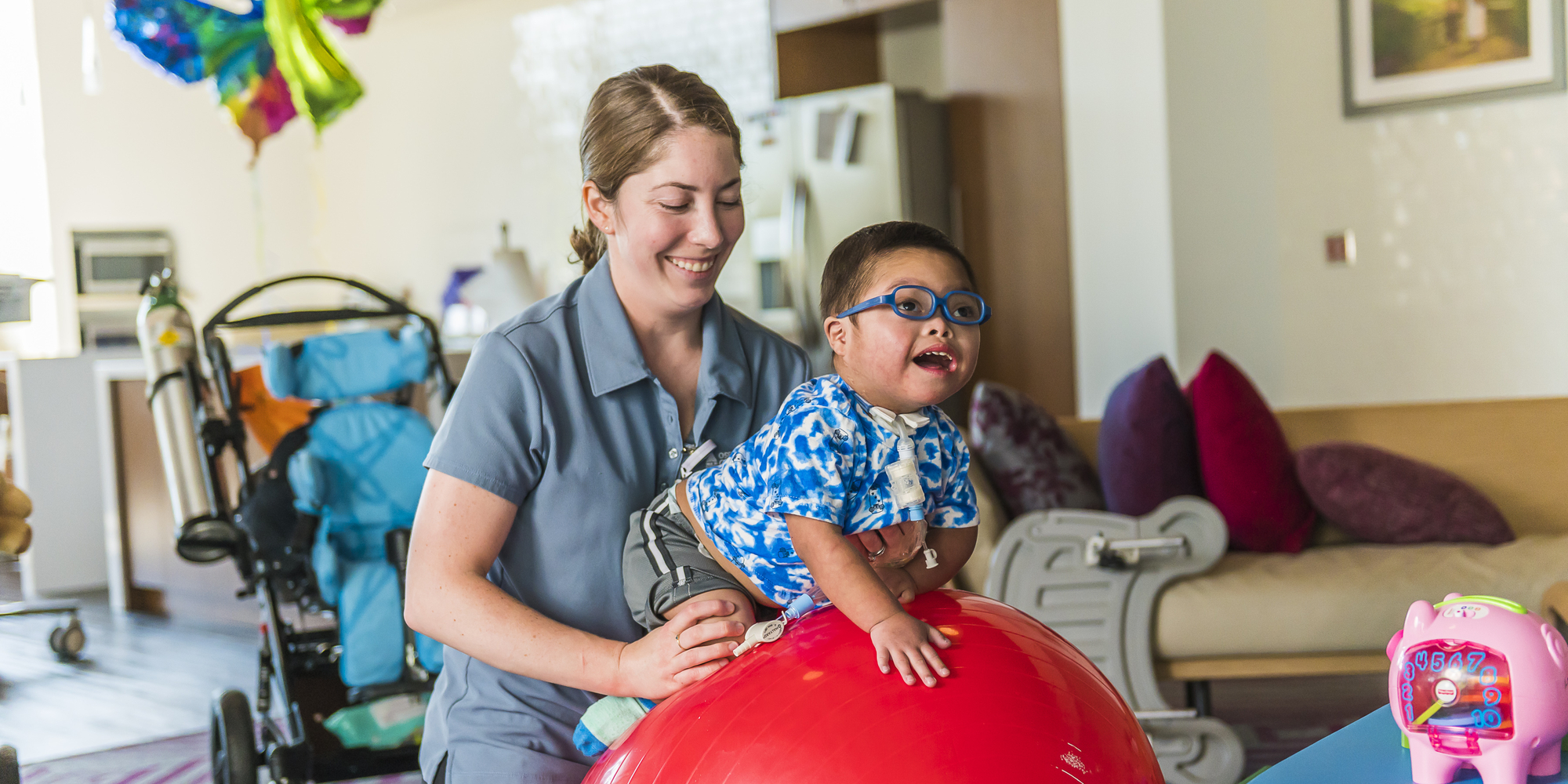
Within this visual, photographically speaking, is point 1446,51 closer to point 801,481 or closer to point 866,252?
point 866,252

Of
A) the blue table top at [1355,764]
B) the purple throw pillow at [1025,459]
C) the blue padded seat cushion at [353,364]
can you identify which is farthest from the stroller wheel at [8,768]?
the purple throw pillow at [1025,459]

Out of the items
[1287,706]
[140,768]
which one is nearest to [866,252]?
[1287,706]

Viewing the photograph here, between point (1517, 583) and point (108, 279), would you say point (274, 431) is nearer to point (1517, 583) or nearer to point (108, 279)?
point (1517, 583)

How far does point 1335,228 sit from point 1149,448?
2285 millimetres

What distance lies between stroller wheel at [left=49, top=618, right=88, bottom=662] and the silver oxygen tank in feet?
7.62

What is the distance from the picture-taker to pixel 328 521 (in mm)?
2305

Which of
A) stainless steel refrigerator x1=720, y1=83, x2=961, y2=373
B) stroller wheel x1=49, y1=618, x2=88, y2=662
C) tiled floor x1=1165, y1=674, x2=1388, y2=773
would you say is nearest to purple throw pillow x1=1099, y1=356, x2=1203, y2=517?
tiled floor x1=1165, y1=674, x2=1388, y2=773

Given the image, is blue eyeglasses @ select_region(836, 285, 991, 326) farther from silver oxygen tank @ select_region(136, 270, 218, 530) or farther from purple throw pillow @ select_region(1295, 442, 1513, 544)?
purple throw pillow @ select_region(1295, 442, 1513, 544)

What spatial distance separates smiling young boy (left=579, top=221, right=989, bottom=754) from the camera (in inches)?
43.4

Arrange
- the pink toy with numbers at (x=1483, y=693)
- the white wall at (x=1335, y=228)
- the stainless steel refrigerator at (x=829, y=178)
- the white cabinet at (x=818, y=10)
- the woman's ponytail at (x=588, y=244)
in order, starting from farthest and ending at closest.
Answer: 1. the white cabinet at (x=818, y=10)
2. the stainless steel refrigerator at (x=829, y=178)
3. the white wall at (x=1335, y=228)
4. the woman's ponytail at (x=588, y=244)
5. the pink toy with numbers at (x=1483, y=693)

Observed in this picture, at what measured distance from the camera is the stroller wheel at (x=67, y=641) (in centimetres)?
427

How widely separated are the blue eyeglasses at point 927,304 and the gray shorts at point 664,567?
0.29 meters

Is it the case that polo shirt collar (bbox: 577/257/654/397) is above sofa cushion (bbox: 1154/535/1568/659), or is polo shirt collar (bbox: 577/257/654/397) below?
above

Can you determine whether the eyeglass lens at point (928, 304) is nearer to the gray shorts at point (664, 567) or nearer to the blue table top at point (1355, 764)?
the gray shorts at point (664, 567)
